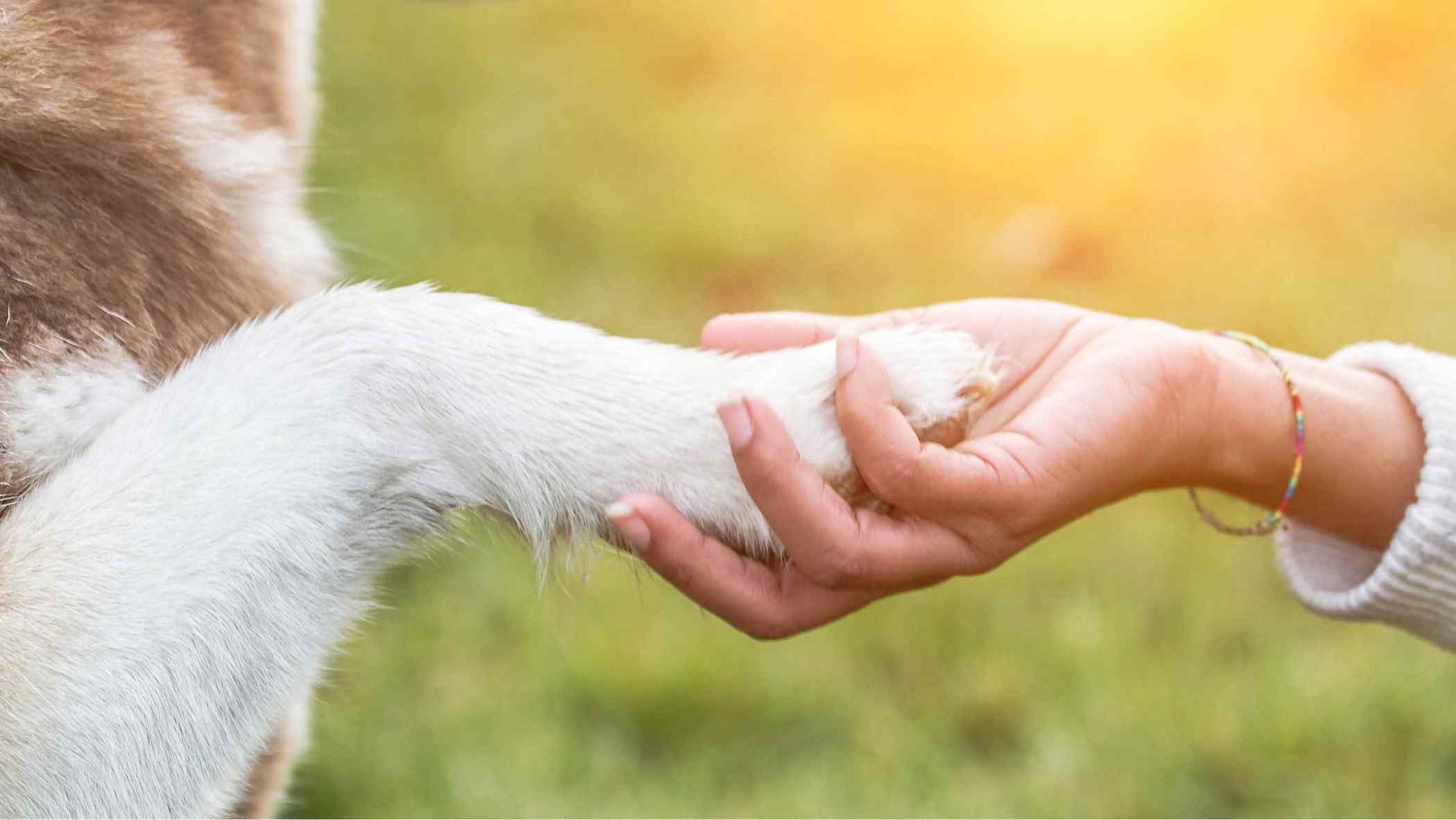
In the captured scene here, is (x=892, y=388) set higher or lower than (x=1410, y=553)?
higher

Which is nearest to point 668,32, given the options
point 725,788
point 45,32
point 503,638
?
point 503,638

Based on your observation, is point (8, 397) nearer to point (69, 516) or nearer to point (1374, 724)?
point (69, 516)

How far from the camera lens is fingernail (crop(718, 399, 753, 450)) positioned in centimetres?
122

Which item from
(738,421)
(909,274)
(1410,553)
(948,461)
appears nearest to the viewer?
(738,421)

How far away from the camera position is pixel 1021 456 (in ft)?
4.66

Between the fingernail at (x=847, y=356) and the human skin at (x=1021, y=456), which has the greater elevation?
the fingernail at (x=847, y=356)

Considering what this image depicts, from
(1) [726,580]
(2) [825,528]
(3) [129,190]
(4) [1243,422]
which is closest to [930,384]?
(2) [825,528]

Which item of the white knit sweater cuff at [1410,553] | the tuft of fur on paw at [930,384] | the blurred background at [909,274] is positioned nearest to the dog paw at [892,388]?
the tuft of fur on paw at [930,384]

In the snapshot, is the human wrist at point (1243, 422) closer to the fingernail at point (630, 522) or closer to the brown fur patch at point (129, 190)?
the fingernail at point (630, 522)

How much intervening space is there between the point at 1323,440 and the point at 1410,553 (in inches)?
6.8

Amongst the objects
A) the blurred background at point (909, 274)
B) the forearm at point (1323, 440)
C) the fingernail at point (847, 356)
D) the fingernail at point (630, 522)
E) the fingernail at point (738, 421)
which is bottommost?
the blurred background at point (909, 274)

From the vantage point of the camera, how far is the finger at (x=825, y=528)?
123 cm

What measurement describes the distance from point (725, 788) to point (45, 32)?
170 cm

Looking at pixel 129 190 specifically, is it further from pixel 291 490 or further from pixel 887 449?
pixel 887 449
